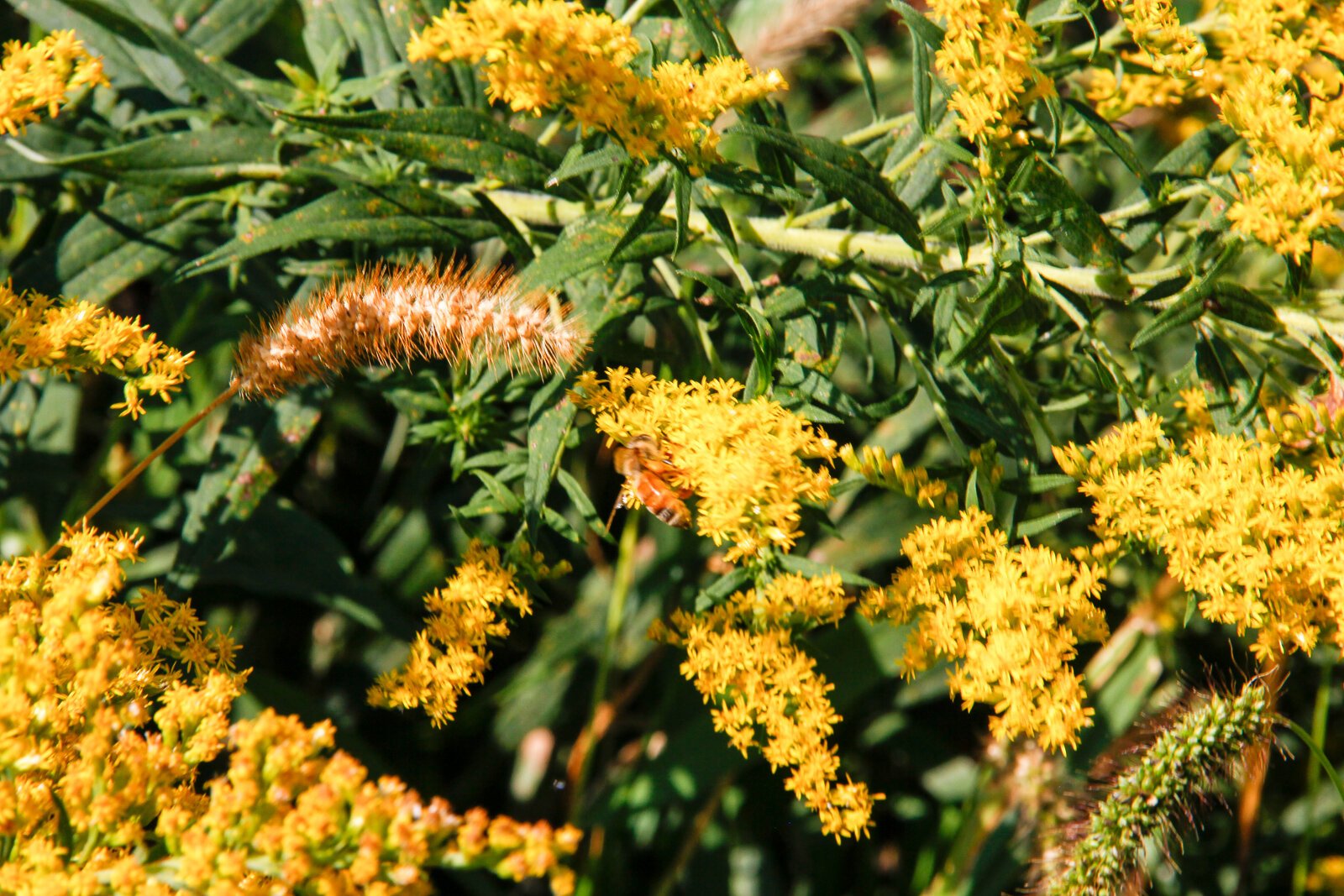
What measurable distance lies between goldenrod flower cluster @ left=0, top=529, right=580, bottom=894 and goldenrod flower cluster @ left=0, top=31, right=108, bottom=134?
79 centimetres

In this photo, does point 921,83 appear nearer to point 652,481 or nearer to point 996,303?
point 996,303

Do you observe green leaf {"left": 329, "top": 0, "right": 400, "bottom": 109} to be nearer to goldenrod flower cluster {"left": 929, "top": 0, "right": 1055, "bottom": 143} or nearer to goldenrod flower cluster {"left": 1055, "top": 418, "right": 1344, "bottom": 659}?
goldenrod flower cluster {"left": 929, "top": 0, "right": 1055, "bottom": 143}

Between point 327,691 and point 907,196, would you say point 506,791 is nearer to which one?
point 327,691

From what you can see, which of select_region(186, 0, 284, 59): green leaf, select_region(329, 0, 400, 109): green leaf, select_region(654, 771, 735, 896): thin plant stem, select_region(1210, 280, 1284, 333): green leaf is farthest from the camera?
select_region(654, 771, 735, 896): thin plant stem

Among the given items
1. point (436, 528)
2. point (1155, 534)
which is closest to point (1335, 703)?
point (1155, 534)

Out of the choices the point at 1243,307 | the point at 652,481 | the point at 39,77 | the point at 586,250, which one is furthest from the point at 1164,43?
the point at 39,77

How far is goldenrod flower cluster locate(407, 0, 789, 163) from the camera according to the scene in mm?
1430

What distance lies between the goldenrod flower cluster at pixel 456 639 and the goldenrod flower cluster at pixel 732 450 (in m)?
0.35

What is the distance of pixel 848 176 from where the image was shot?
1.70 meters

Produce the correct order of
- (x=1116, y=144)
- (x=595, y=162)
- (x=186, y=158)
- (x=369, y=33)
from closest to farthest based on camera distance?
(x=595, y=162), (x=1116, y=144), (x=186, y=158), (x=369, y=33)

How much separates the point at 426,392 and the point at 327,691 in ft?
5.64

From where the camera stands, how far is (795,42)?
111 inches

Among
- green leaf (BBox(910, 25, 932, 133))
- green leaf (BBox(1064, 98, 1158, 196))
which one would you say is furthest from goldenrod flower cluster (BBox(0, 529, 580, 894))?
green leaf (BBox(1064, 98, 1158, 196))

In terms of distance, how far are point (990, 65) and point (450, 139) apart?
0.91m
